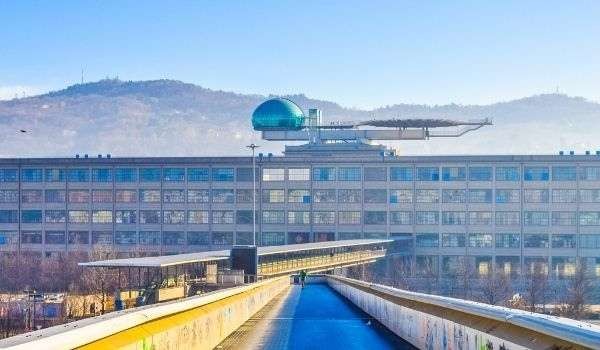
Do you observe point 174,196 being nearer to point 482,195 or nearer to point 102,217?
point 102,217

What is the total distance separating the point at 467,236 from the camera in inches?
6673

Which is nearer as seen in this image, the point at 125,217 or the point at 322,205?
the point at 322,205

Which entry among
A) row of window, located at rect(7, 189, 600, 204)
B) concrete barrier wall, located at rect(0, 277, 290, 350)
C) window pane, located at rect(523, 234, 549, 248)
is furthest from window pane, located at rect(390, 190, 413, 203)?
concrete barrier wall, located at rect(0, 277, 290, 350)

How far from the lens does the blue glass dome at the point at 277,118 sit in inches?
7643

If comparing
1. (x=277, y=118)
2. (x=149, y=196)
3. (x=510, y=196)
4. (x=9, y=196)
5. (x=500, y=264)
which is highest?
(x=277, y=118)

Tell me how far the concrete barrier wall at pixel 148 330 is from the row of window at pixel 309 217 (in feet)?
473

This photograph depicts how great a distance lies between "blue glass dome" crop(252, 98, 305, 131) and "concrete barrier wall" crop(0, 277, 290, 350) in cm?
16605

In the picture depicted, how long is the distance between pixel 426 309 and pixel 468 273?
136 metres

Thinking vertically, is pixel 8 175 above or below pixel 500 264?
above

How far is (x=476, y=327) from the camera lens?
15805 mm

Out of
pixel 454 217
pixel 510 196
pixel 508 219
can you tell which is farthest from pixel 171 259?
pixel 510 196

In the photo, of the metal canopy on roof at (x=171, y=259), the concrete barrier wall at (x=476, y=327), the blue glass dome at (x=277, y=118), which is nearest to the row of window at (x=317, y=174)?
the blue glass dome at (x=277, y=118)

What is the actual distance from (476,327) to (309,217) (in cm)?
15890

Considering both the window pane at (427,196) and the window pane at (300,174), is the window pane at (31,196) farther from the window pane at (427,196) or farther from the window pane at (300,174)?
the window pane at (427,196)
